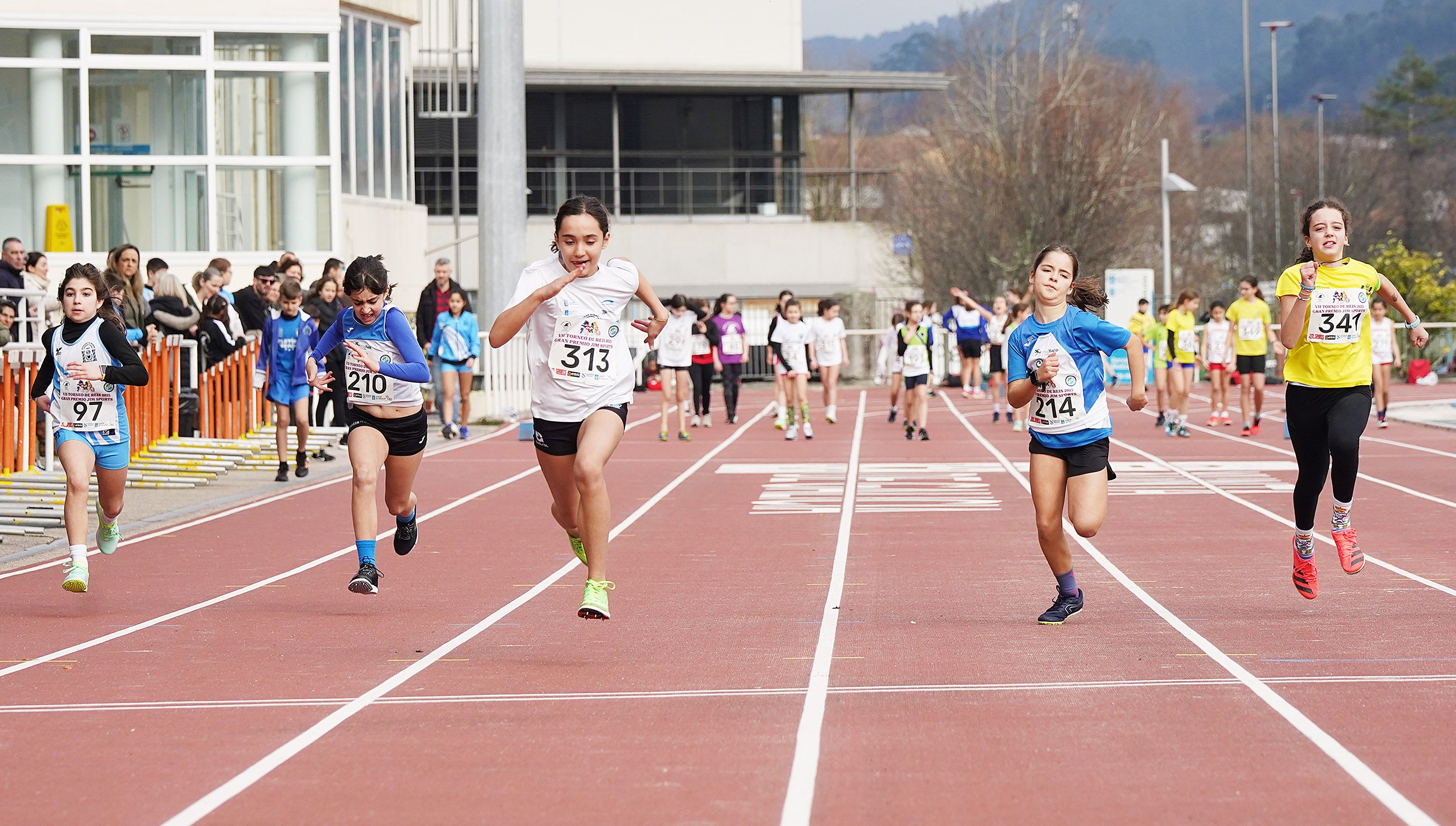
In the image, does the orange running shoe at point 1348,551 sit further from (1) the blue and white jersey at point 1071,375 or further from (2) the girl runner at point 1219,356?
(2) the girl runner at point 1219,356

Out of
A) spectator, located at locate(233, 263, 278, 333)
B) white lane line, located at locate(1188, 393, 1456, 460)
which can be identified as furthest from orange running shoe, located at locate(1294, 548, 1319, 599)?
spectator, located at locate(233, 263, 278, 333)

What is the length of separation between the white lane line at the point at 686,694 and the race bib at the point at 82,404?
10.8ft

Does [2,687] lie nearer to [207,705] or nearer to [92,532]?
[207,705]

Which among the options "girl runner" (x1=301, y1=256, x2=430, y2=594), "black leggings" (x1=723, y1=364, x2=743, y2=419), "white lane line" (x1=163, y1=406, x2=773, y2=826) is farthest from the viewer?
"black leggings" (x1=723, y1=364, x2=743, y2=419)

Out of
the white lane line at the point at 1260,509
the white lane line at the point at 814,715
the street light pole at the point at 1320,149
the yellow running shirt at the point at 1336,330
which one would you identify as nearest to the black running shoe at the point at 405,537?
the white lane line at the point at 814,715

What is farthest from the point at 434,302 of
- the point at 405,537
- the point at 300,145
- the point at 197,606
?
the point at 197,606

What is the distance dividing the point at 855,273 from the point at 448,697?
39.7 m

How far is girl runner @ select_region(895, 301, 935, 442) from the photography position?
23.9 metres

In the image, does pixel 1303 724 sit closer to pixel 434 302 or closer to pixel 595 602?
pixel 595 602

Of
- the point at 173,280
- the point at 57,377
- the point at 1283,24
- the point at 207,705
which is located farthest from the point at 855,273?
the point at 207,705

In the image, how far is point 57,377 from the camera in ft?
33.5

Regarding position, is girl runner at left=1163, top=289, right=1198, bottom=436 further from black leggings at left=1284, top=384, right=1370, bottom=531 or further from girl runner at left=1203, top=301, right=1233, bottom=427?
black leggings at left=1284, top=384, right=1370, bottom=531

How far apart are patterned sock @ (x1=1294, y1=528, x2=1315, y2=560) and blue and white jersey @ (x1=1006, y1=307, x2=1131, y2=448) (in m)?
1.29

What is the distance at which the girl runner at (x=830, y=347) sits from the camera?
25750 millimetres
